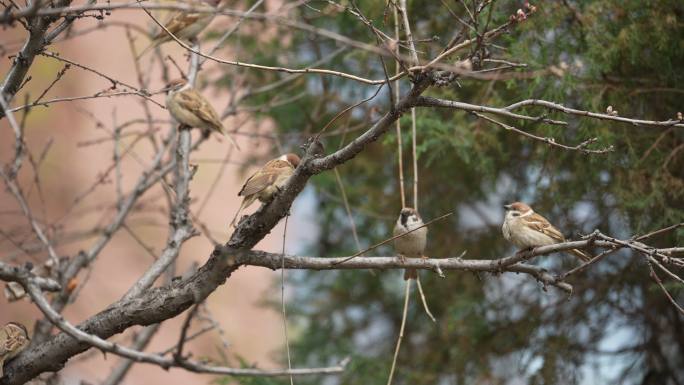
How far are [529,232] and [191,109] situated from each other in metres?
2.53

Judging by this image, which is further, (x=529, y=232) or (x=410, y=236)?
(x=410, y=236)

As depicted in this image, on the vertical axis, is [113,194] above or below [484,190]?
above

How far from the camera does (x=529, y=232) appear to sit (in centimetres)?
466

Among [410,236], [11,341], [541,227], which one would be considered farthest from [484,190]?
[11,341]

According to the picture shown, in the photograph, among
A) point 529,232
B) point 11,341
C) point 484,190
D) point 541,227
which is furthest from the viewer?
point 484,190

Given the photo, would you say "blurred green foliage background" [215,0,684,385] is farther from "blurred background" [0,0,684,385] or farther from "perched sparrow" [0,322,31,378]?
"perched sparrow" [0,322,31,378]

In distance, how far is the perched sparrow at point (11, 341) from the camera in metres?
4.11

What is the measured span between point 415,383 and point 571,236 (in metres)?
1.83

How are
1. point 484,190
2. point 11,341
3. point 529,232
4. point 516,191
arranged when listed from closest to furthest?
point 11,341 → point 529,232 → point 516,191 → point 484,190

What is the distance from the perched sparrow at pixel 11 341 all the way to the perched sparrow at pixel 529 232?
2.76m

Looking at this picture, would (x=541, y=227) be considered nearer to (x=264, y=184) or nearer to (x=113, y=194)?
(x=264, y=184)

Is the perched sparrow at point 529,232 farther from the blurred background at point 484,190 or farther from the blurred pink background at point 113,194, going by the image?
the blurred pink background at point 113,194

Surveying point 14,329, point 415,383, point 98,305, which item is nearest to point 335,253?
point 415,383

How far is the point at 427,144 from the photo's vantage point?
19.9 ft
